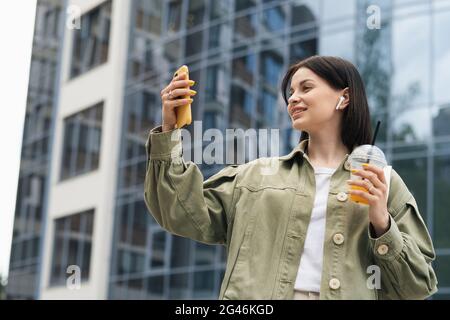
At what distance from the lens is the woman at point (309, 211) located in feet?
9.93

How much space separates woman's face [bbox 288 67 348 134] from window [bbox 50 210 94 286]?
840 inches

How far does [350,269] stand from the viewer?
3.05 m

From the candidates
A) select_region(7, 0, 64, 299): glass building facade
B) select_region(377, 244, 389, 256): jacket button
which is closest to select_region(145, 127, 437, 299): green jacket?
select_region(377, 244, 389, 256): jacket button

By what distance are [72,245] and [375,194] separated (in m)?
22.8

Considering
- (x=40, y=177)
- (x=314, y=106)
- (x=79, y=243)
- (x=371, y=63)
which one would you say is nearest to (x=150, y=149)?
(x=314, y=106)

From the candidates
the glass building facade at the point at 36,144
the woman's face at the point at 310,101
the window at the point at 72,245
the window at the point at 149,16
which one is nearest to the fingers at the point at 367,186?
the woman's face at the point at 310,101

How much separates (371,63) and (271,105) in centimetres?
295

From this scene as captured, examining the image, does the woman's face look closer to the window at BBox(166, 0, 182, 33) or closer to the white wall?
the window at BBox(166, 0, 182, 33)

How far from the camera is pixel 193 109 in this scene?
21172 millimetres

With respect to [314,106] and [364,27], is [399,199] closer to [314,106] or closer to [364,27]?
[314,106]

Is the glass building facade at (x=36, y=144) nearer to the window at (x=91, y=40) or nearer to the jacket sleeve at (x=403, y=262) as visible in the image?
the window at (x=91, y=40)

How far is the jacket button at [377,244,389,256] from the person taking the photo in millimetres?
3006

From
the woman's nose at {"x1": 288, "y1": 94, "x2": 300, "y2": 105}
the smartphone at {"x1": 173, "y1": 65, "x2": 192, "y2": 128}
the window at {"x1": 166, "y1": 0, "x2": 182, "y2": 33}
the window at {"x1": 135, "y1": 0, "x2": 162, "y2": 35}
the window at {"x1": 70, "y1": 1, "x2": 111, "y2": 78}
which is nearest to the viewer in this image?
the smartphone at {"x1": 173, "y1": 65, "x2": 192, "y2": 128}

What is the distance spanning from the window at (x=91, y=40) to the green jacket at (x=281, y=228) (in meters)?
22.4
